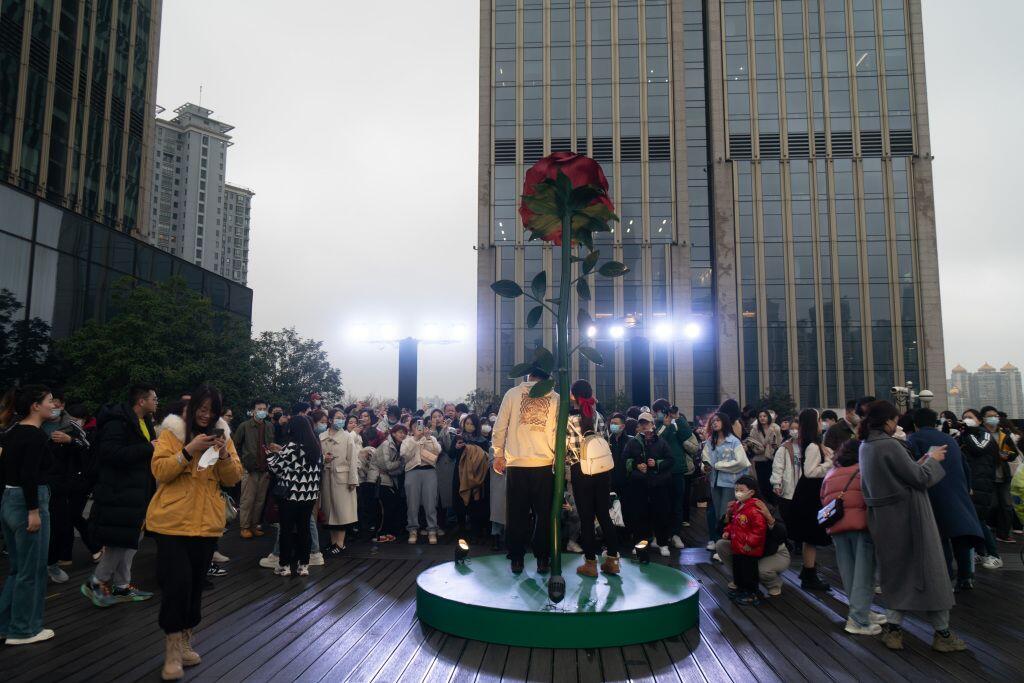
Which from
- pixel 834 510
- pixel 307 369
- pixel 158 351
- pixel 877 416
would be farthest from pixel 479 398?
pixel 877 416

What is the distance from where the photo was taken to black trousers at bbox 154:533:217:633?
12.8 ft

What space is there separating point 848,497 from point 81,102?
38.4 meters

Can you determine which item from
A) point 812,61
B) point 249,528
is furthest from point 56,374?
point 812,61

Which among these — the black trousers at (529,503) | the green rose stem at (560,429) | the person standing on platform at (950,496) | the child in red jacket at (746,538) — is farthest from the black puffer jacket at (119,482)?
the person standing on platform at (950,496)

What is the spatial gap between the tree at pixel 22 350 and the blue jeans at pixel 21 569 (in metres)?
17.1

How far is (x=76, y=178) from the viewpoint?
31172 millimetres

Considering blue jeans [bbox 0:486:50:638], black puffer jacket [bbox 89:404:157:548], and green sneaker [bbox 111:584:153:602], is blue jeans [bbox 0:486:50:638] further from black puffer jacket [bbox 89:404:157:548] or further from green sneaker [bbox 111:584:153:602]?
green sneaker [bbox 111:584:153:602]

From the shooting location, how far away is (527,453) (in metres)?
5.37

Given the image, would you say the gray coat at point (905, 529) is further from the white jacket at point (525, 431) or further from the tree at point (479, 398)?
the tree at point (479, 398)

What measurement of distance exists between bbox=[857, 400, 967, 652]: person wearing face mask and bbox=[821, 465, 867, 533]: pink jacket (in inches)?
10.1

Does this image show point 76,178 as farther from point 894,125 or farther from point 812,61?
point 894,125

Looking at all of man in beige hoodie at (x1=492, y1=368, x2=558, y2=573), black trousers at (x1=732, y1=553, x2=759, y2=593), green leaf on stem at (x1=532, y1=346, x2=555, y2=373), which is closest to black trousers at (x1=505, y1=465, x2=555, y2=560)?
man in beige hoodie at (x1=492, y1=368, x2=558, y2=573)

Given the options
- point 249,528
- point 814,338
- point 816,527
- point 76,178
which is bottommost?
point 249,528

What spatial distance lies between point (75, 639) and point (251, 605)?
139 cm
